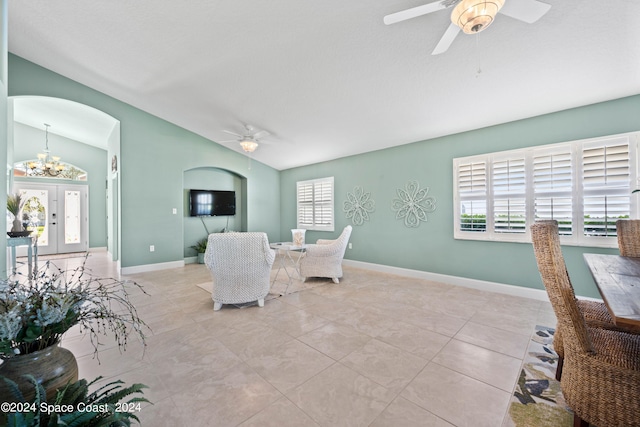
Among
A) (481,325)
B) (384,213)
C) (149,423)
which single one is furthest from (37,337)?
(384,213)

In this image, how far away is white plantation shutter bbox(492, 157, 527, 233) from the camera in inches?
140

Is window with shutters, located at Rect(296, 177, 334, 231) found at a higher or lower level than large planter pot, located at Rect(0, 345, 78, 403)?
higher

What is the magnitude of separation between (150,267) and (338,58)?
5.25 metres

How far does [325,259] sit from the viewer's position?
4328 millimetres

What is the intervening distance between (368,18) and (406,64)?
0.70 m

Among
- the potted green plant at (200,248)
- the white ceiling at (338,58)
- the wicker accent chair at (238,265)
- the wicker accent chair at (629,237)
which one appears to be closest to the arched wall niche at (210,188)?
the potted green plant at (200,248)

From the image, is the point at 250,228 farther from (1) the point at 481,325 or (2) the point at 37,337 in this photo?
(2) the point at 37,337

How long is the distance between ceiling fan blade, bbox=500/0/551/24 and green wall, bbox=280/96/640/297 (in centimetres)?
234

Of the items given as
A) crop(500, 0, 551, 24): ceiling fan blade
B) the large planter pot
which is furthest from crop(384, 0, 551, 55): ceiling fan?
the large planter pot

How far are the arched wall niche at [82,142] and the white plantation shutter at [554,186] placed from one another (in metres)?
7.03

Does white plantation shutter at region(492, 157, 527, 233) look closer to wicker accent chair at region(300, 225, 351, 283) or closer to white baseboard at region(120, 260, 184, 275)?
wicker accent chair at region(300, 225, 351, 283)

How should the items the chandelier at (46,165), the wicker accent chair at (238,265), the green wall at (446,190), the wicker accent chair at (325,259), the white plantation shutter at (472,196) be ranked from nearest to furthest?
the wicker accent chair at (238,265)
the green wall at (446,190)
the white plantation shutter at (472,196)
the wicker accent chair at (325,259)
the chandelier at (46,165)

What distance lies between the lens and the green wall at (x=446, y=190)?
3.18m

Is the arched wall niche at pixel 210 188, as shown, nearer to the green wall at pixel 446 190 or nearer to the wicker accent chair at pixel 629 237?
the green wall at pixel 446 190
